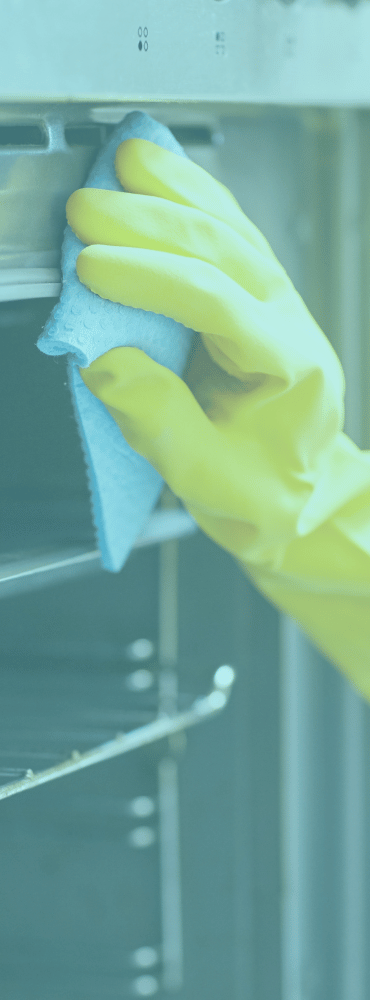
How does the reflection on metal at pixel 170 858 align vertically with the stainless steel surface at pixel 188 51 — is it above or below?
below

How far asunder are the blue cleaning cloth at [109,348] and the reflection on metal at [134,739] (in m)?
0.18

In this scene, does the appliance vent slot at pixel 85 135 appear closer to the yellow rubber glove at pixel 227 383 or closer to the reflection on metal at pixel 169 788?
the yellow rubber glove at pixel 227 383

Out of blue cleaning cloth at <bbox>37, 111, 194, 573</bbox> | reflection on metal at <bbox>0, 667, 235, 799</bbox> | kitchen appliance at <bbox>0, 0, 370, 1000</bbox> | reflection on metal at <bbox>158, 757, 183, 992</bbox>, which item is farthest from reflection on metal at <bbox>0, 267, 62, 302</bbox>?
reflection on metal at <bbox>158, 757, 183, 992</bbox>

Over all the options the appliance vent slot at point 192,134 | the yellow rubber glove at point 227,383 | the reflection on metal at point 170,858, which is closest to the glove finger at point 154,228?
the yellow rubber glove at point 227,383

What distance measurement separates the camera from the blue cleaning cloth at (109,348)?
Answer: 699 mm

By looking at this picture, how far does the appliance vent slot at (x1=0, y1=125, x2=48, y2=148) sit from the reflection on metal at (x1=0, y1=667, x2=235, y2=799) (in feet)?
1.54

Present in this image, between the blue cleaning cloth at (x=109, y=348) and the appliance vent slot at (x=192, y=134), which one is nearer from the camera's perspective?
the blue cleaning cloth at (x=109, y=348)

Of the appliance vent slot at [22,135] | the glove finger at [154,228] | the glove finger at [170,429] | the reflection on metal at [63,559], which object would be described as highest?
the appliance vent slot at [22,135]

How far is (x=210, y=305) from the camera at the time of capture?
0.71 metres

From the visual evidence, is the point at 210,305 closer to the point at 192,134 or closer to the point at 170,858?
the point at 192,134

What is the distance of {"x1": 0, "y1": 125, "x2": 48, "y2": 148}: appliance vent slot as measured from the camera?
2.48 ft

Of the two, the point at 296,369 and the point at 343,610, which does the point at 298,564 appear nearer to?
the point at 343,610

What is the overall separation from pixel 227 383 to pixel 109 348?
13 centimetres

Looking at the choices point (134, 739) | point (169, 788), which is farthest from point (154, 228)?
point (169, 788)
